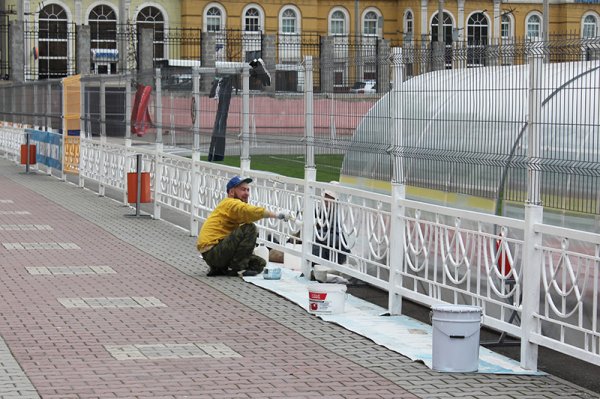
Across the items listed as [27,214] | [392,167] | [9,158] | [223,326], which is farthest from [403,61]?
[9,158]

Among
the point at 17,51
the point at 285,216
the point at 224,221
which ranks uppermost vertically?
the point at 17,51

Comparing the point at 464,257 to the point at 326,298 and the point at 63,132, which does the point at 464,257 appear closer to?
the point at 326,298

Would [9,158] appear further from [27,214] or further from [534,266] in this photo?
[534,266]

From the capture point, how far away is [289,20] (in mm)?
72688

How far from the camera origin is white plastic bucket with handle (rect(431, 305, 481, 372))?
9805mm

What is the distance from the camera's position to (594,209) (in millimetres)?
9984

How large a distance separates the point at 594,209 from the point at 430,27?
64.8m

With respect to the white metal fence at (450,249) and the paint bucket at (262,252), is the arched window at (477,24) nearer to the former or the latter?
the white metal fence at (450,249)

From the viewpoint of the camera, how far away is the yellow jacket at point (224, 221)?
14875mm

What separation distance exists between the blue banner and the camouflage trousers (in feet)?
55.1

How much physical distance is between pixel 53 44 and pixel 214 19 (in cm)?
917

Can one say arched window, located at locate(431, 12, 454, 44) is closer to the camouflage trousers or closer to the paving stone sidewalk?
the paving stone sidewalk

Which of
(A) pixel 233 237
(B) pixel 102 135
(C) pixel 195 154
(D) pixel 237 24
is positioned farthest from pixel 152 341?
(D) pixel 237 24

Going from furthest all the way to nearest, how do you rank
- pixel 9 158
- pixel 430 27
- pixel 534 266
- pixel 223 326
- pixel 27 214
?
pixel 430 27 < pixel 9 158 < pixel 27 214 < pixel 223 326 < pixel 534 266
